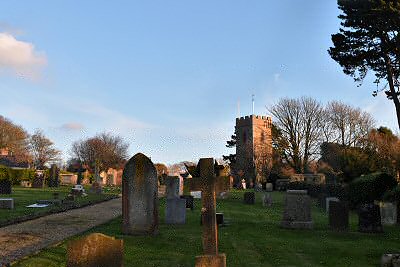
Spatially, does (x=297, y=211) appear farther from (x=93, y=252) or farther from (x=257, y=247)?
(x=93, y=252)

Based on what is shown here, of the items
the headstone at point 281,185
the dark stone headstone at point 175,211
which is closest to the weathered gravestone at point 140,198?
the dark stone headstone at point 175,211

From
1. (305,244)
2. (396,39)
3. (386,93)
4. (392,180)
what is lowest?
(305,244)

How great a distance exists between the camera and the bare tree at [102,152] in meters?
78.1

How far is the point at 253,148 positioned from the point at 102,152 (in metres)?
31.0

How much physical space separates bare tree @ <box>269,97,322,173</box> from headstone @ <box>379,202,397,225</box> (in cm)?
3498

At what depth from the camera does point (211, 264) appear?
5648mm

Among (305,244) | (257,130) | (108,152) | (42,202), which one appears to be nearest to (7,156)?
(108,152)

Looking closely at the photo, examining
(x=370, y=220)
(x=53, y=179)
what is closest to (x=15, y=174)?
(x=53, y=179)

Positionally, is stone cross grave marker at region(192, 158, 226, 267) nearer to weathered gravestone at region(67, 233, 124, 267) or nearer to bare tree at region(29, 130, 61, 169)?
weathered gravestone at region(67, 233, 124, 267)

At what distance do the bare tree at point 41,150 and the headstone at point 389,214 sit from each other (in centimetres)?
6869

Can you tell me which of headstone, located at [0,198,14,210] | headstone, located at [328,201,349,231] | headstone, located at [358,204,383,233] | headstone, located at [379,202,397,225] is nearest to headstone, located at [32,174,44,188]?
headstone, located at [0,198,14,210]

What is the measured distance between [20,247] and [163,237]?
3.44 meters

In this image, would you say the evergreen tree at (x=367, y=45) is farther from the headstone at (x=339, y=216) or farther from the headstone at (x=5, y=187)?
the headstone at (x=5, y=187)

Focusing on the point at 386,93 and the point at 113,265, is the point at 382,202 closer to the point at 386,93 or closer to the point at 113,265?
the point at 386,93
